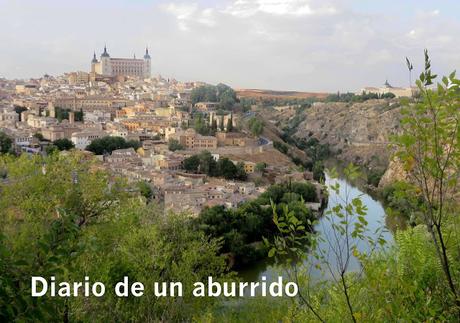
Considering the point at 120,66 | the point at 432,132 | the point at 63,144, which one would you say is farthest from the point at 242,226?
the point at 120,66

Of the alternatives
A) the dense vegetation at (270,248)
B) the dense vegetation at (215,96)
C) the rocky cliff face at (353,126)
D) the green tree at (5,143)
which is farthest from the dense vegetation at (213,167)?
the dense vegetation at (215,96)

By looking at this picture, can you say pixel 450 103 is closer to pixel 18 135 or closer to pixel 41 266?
pixel 41 266

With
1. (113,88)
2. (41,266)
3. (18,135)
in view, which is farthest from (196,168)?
(113,88)

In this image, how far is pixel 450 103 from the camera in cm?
185

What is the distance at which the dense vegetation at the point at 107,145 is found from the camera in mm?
24672

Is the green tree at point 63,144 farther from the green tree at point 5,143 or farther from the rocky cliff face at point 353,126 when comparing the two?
the rocky cliff face at point 353,126

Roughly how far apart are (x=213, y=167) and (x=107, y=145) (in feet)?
19.1

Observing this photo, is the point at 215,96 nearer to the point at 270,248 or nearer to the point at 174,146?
the point at 174,146

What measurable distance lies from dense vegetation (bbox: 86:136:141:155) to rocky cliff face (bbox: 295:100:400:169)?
14098mm

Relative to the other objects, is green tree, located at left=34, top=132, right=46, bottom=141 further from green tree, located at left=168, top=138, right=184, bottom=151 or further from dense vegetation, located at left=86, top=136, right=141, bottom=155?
green tree, located at left=168, top=138, right=184, bottom=151

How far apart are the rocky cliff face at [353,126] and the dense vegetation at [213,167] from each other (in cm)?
1156

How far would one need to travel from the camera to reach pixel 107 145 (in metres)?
25.0

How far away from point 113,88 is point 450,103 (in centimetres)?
5004

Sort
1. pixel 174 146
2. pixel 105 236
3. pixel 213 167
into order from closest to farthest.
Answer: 1. pixel 105 236
2. pixel 213 167
3. pixel 174 146
